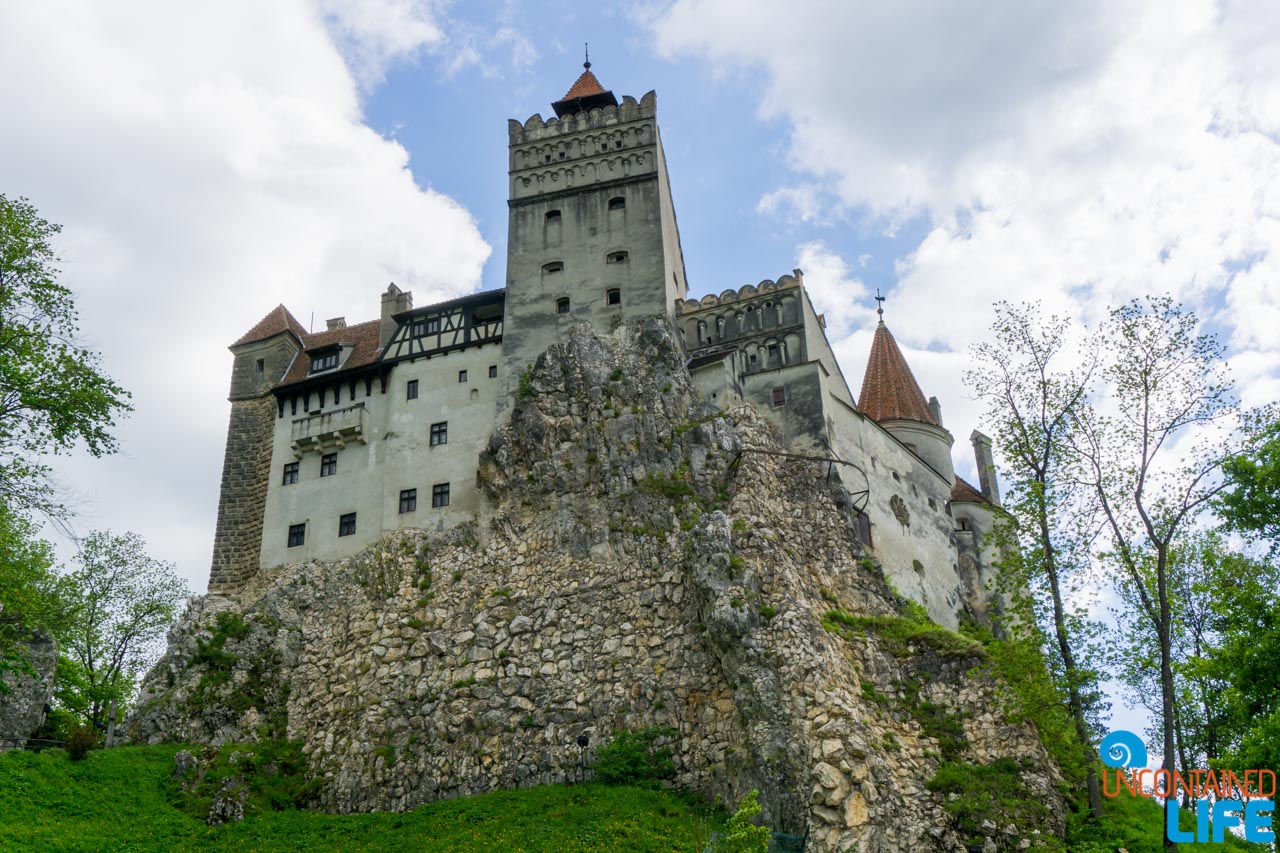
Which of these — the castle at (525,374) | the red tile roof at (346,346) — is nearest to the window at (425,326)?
the castle at (525,374)

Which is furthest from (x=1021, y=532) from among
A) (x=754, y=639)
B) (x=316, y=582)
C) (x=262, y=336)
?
(x=262, y=336)

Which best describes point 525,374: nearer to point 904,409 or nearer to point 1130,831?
point 904,409

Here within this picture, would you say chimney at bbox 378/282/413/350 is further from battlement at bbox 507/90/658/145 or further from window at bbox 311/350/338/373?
battlement at bbox 507/90/658/145

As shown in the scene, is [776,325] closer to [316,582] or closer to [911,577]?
[911,577]

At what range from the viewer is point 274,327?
51.6 meters

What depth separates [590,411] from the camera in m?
42.3

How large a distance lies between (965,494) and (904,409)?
14.8 ft

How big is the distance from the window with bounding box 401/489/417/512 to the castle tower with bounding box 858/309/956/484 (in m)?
19.0

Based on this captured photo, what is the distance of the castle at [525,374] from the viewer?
43344 mm

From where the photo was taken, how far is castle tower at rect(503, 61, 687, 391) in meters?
45.9

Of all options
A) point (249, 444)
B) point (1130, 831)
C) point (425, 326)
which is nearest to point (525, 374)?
point (425, 326)

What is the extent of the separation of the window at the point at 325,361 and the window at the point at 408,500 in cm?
827

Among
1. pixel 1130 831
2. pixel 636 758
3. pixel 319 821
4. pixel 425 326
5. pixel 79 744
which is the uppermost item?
pixel 425 326

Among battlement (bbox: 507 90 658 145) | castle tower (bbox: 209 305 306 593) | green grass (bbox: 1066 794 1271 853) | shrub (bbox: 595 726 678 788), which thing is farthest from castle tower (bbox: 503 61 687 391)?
green grass (bbox: 1066 794 1271 853)
